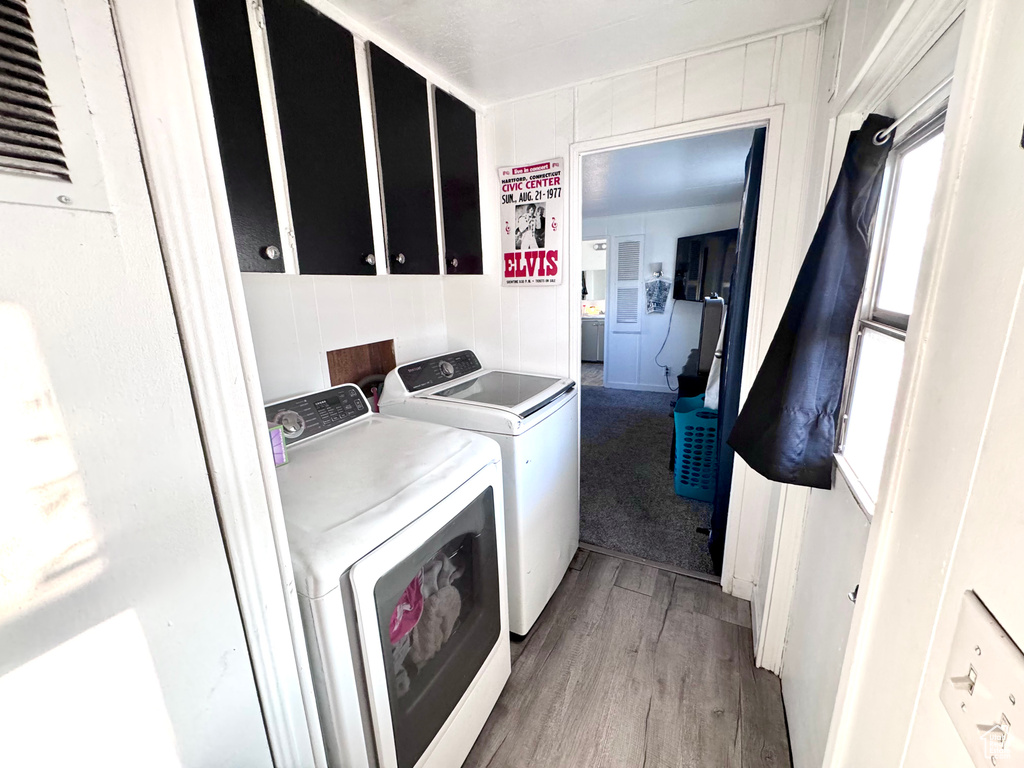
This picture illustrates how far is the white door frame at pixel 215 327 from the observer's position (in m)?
0.52

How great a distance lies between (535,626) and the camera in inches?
73.7

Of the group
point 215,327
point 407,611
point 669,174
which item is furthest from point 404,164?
point 669,174

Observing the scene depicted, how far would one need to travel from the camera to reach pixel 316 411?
151 centimetres

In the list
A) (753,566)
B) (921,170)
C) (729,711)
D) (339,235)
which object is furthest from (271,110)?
(753,566)

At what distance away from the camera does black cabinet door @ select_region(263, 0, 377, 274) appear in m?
1.16

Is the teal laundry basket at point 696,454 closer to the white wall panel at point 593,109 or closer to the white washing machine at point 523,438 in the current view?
the white washing machine at point 523,438

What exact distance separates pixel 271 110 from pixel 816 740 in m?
2.16

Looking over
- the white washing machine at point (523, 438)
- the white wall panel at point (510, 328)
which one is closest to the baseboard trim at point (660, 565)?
the white washing machine at point (523, 438)

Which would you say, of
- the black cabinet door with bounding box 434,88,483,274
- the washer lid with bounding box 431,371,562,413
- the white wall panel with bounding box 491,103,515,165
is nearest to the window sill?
the washer lid with bounding box 431,371,562,413

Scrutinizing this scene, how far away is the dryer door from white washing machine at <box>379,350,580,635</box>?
23cm

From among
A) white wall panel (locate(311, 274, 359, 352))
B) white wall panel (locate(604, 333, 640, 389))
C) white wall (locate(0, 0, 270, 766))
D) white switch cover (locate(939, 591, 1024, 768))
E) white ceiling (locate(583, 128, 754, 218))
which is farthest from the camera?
white wall panel (locate(604, 333, 640, 389))

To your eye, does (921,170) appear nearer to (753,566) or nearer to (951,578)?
(951,578)

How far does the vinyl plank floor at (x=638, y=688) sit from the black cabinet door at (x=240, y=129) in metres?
1.69

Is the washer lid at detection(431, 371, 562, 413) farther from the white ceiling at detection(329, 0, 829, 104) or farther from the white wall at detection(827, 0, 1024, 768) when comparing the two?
the white ceiling at detection(329, 0, 829, 104)
